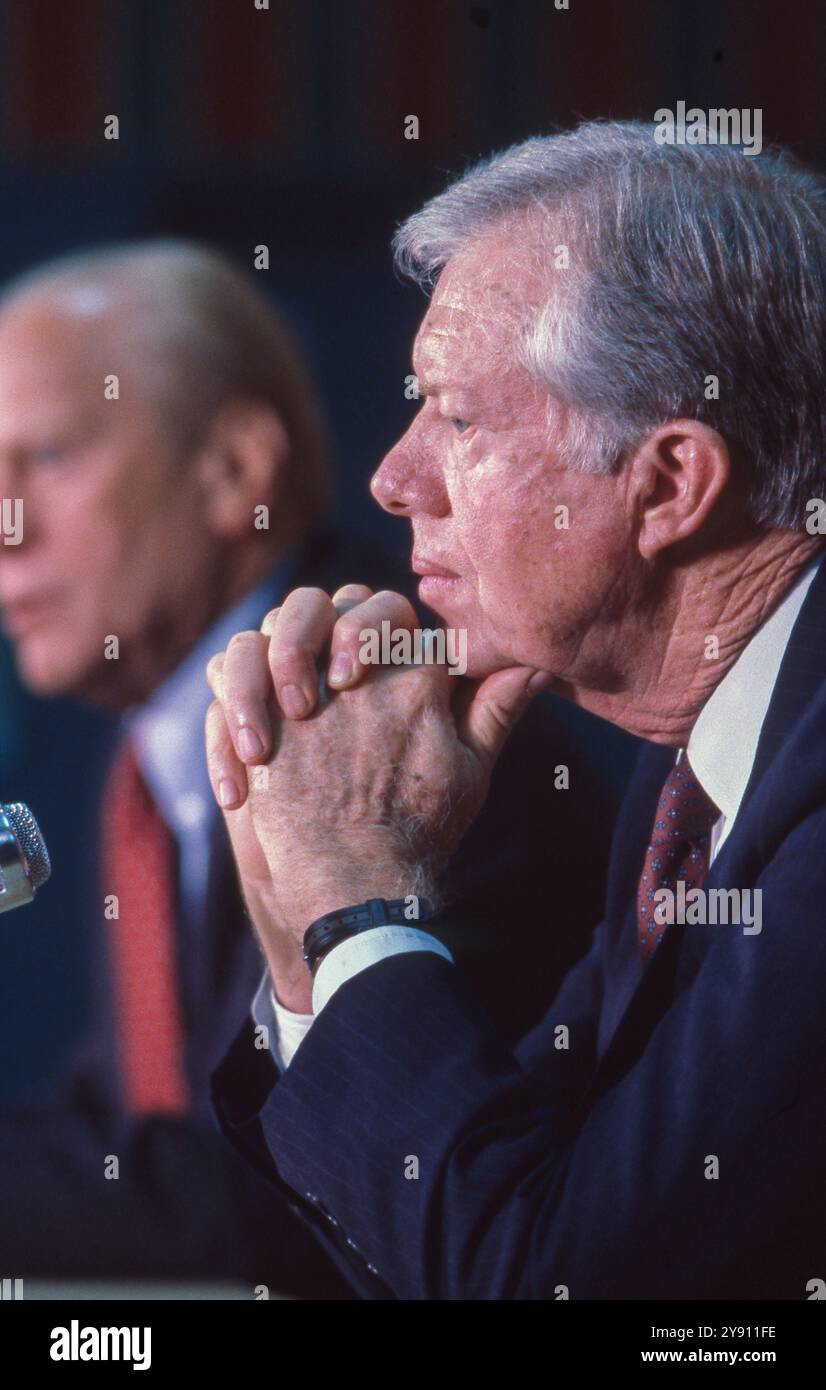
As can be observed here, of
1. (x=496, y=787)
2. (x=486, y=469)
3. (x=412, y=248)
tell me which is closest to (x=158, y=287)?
(x=412, y=248)

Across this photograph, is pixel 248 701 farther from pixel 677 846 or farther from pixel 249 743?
pixel 677 846

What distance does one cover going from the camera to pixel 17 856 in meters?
1.07

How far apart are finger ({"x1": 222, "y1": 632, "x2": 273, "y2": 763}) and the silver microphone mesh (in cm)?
24

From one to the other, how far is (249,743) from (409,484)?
13.5 inches

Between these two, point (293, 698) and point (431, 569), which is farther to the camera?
point (431, 569)

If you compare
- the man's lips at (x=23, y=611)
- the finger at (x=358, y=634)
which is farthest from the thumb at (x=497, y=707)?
the man's lips at (x=23, y=611)

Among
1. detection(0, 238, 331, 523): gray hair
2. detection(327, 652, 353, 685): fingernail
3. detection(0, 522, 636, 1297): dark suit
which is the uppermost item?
detection(0, 238, 331, 523): gray hair

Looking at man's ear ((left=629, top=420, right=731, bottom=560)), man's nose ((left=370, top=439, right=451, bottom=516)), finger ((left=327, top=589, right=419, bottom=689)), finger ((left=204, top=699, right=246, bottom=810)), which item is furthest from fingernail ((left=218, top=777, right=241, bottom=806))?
man's ear ((left=629, top=420, right=731, bottom=560))

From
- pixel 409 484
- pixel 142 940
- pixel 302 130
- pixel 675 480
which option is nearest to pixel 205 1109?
pixel 142 940

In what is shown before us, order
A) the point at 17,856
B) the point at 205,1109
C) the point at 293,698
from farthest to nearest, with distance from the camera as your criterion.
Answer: the point at 205,1109, the point at 293,698, the point at 17,856

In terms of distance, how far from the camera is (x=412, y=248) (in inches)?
56.4

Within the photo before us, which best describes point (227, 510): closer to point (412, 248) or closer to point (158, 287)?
point (158, 287)

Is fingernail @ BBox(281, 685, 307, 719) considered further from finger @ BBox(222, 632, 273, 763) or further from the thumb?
the thumb

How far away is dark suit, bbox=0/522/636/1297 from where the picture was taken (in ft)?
5.08
